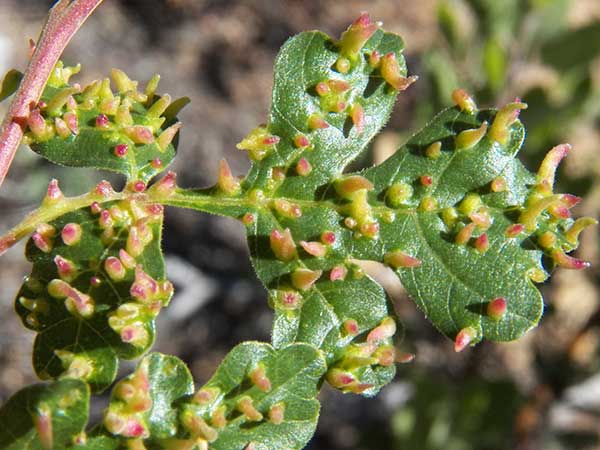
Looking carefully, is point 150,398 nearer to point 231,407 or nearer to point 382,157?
point 231,407

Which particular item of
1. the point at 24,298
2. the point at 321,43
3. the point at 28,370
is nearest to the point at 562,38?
the point at 321,43

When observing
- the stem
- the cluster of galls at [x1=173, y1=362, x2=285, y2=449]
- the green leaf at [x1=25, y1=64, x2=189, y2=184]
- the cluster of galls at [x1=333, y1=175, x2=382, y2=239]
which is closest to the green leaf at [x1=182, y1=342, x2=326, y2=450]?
the cluster of galls at [x1=173, y1=362, x2=285, y2=449]

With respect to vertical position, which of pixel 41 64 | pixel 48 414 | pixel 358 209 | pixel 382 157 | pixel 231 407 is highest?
pixel 41 64

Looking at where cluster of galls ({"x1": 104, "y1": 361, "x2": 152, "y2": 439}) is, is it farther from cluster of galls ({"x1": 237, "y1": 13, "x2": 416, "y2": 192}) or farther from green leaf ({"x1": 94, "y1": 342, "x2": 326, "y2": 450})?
cluster of galls ({"x1": 237, "y1": 13, "x2": 416, "y2": 192})

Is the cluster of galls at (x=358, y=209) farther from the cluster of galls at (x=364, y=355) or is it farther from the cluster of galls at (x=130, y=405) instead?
the cluster of galls at (x=130, y=405)

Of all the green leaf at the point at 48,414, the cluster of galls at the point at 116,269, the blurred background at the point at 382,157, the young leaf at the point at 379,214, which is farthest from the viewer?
the blurred background at the point at 382,157

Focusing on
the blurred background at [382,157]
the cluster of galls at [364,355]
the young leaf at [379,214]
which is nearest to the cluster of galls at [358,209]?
the young leaf at [379,214]

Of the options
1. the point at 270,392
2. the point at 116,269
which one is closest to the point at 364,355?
the point at 270,392
